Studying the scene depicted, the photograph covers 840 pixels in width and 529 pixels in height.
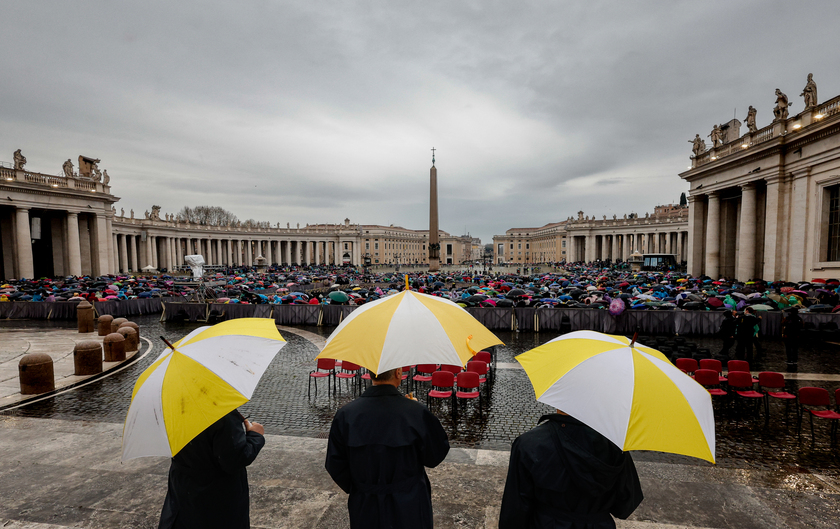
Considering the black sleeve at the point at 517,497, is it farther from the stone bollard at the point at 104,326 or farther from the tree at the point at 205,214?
the tree at the point at 205,214

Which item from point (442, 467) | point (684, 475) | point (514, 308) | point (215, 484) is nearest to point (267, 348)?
point (215, 484)

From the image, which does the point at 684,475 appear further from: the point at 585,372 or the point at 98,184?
the point at 98,184

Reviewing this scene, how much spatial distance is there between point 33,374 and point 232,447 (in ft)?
31.1

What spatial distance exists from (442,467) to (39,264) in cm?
5473

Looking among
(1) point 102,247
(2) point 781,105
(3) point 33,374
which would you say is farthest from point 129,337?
(1) point 102,247

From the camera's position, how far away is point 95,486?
189 inches

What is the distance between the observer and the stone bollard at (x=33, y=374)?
866 cm

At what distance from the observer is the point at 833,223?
20453 millimetres

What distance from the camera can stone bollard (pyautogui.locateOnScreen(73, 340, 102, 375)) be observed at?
33.2ft

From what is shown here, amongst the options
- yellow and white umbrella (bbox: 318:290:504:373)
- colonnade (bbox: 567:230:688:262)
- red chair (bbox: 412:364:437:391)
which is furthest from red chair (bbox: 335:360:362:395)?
colonnade (bbox: 567:230:688:262)

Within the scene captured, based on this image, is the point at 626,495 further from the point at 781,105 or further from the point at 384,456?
the point at 781,105

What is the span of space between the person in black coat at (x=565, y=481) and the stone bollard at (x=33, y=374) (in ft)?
36.3

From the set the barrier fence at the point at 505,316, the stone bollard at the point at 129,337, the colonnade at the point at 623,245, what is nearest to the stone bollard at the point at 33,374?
the stone bollard at the point at 129,337

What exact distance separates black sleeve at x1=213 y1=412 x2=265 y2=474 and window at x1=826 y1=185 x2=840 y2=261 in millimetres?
28459
